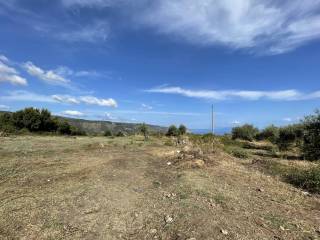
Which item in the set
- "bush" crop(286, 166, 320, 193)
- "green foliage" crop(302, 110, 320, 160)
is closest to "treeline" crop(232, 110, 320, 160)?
"green foliage" crop(302, 110, 320, 160)

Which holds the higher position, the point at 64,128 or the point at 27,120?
the point at 27,120

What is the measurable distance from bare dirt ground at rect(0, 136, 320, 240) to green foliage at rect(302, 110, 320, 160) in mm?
10313

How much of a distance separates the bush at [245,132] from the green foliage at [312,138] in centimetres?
3245

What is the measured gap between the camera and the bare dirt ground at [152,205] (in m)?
5.46

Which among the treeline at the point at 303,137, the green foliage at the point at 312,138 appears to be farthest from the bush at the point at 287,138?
the green foliage at the point at 312,138

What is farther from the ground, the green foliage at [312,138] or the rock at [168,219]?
the green foliage at [312,138]

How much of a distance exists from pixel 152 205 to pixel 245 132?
1976 inches

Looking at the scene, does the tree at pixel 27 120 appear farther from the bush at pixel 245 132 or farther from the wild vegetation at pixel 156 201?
the wild vegetation at pixel 156 201

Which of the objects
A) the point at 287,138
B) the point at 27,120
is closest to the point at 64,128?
the point at 27,120

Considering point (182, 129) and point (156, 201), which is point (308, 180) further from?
point (182, 129)

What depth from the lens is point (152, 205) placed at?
707cm

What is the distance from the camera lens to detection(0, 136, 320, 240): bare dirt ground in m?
5.46

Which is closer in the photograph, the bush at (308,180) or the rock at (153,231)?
the rock at (153,231)

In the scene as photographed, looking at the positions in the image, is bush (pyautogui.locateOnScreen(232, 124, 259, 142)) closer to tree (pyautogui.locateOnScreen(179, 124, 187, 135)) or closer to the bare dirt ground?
tree (pyautogui.locateOnScreen(179, 124, 187, 135))
